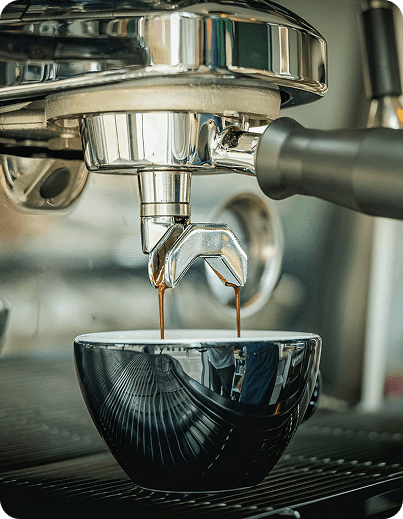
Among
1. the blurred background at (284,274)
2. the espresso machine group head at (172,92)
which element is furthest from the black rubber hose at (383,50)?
the espresso machine group head at (172,92)

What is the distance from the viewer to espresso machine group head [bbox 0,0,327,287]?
1.09ft

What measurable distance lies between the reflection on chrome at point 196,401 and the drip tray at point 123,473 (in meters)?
0.02

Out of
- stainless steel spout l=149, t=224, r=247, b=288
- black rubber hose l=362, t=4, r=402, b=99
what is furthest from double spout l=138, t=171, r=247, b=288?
black rubber hose l=362, t=4, r=402, b=99

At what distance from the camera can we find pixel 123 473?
1.40ft

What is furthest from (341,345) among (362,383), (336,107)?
(336,107)

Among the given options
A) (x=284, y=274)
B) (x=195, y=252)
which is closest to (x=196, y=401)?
(x=195, y=252)

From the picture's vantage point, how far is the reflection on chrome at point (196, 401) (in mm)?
348

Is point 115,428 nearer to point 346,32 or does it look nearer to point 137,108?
point 137,108

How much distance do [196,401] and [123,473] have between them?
0.10 metres

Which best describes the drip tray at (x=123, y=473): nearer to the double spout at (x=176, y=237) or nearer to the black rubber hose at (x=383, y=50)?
the double spout at (x=176, y=237)

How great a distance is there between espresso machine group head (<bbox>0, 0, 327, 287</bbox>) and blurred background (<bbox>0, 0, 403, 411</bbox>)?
107 mm

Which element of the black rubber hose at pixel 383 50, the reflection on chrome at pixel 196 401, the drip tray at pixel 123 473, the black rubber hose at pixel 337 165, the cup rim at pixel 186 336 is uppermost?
the black rubber hose at pixel 383 50

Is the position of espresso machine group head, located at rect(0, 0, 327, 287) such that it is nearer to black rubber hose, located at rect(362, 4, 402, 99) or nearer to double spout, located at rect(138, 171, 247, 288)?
double spout, located at rect(138, 171, 247, 288)

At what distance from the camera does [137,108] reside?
35 cm
